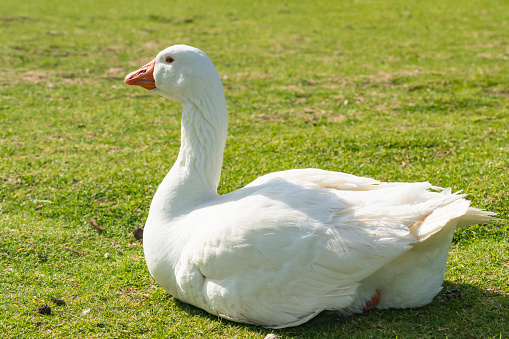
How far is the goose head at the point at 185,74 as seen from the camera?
4254 mm

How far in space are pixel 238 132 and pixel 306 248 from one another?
4.86m

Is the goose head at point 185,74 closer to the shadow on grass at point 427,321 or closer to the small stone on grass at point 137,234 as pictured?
the small stone on grass at point 137,234

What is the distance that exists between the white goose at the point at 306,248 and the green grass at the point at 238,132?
0.68 feet

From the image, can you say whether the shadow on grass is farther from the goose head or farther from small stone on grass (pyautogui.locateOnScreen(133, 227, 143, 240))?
the goose head

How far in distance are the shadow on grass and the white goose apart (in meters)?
0.08

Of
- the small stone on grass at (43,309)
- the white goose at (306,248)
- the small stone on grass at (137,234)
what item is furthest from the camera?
the small stone on grass at (137,234)

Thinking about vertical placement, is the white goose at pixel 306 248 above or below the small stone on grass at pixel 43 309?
above

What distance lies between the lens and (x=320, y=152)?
7.14 metres

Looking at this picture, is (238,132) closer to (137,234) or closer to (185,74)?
(137,234)

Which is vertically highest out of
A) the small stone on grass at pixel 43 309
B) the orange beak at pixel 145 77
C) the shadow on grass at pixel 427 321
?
the orange beak at pixel 145 77

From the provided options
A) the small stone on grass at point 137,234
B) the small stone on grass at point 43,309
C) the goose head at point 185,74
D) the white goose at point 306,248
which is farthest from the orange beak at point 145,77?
the small stone on grass at point 43,309

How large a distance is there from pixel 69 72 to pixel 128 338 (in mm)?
8780

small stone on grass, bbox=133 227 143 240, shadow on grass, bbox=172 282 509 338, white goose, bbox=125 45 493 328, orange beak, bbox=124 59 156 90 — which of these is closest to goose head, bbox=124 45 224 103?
orange beak, bbox=124 59 156 90

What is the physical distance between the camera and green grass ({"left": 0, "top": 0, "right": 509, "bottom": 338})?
403 cm
